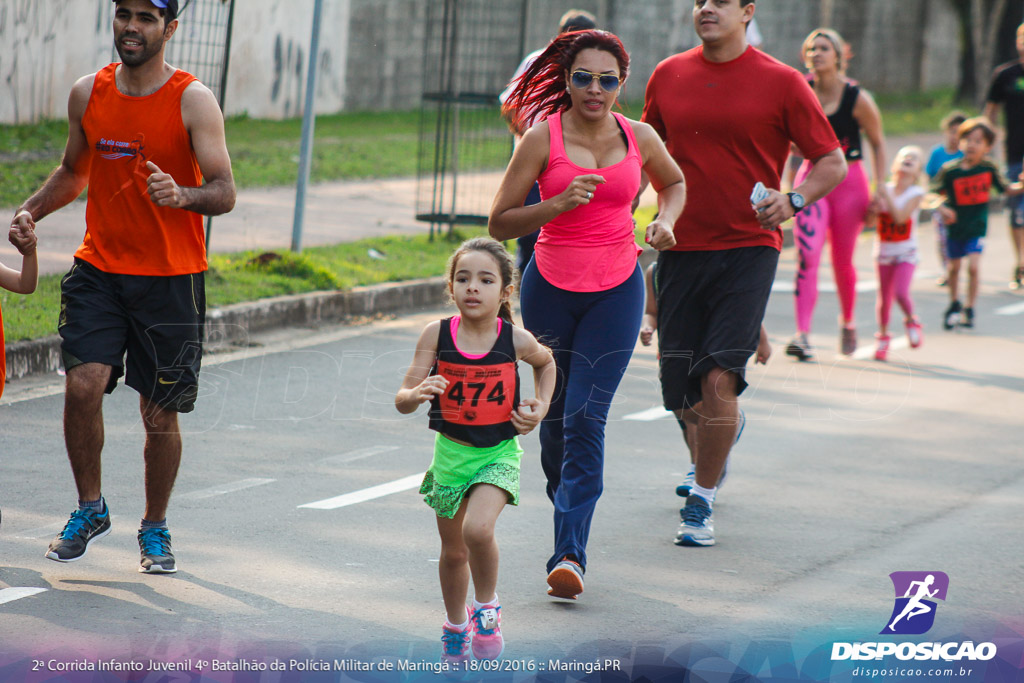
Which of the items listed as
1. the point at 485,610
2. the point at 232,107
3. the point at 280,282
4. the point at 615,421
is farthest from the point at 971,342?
the point at 232,107

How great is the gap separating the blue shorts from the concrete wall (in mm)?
4059

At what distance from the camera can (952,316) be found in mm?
11297

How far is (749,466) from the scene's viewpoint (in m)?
7.10

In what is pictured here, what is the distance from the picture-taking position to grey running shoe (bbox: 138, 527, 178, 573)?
5000 millimetres

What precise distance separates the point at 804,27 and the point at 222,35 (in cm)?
2167

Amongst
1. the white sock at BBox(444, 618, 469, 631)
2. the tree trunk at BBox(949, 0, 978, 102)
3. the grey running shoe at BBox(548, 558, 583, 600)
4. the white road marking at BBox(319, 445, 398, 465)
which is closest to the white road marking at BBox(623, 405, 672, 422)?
the white road marking at BBox(319, 445, 398, 465)

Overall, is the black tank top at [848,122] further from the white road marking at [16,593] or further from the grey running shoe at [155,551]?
the white road marking at [16,593]

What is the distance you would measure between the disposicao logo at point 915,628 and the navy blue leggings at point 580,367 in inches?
38.8

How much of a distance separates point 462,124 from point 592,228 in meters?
17.4

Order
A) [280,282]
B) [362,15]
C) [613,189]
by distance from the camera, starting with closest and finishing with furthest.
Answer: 1. [613,189]
2. [280,282]
3. [362,15]

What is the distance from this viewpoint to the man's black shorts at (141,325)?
5.05m

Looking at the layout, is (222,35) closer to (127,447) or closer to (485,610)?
(127,447)

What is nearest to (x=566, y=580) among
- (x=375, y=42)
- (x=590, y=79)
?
(x=590, y=79)

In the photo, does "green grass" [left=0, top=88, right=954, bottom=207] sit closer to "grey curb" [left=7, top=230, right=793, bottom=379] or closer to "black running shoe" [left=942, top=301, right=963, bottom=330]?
"grey curb" [left=7, top=230, right=793, bottom=379]
